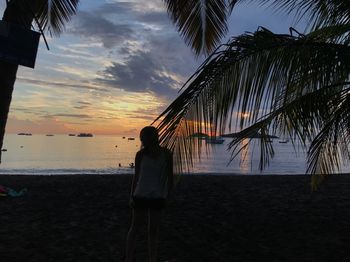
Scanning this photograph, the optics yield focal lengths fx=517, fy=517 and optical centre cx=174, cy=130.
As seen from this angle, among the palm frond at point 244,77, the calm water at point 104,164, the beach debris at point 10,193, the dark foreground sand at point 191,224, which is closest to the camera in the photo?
the palm frond at point 244,77

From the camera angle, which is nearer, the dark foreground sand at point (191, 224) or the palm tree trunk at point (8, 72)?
the palm tree trunk at point (8, 72)

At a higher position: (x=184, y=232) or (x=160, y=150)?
(x=160, y=150)

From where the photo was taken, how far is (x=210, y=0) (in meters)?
8.49

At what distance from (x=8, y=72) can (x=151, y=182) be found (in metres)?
1.94

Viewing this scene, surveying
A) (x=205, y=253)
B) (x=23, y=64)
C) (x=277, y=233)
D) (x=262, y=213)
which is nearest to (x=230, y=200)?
(x=262, y=213)

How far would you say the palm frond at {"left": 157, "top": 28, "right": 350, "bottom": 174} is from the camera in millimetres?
5023

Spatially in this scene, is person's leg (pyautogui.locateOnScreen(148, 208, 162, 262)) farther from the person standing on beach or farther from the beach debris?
the beach debris

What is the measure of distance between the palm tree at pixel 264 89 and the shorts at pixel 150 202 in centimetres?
56


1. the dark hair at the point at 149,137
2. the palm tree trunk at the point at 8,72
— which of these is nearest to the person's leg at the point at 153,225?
the dark hair at the point at 149,137

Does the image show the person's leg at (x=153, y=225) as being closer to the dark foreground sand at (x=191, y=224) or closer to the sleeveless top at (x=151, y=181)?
the sleeveless top at (x=151, y=181)

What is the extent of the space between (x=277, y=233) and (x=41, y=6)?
4851mm

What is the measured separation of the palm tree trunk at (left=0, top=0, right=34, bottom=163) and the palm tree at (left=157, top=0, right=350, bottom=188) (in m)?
1.80

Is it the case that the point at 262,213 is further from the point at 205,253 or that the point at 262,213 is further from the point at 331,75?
the point at 331,75

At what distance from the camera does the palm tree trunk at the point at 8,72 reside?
5469mm
